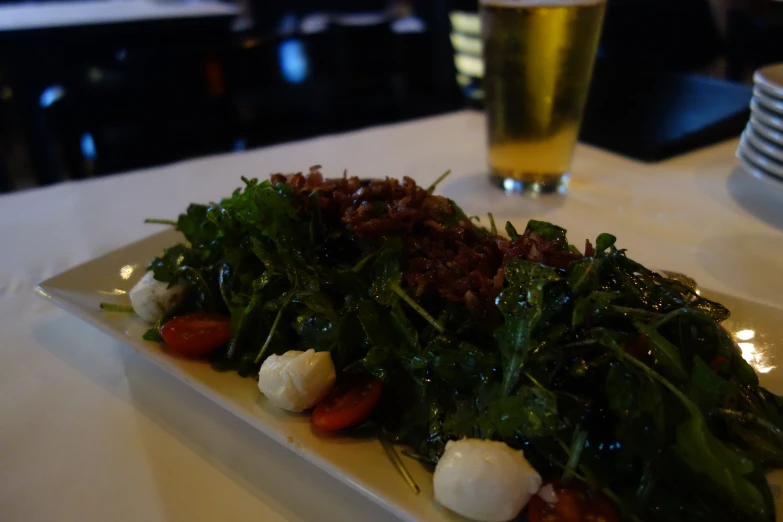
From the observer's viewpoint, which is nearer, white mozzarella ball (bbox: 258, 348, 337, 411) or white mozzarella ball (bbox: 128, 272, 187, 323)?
white mozzarella ball (bbox: 258, 348, 337, 411)

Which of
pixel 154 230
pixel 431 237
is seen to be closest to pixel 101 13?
pixel 154 230

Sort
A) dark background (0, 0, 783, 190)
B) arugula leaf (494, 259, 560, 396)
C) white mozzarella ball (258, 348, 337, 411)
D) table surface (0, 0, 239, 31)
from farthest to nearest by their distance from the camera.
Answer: table surface (0, 0, 239, 31), dark background (0, 0, 783, 190), white mozzarella ball (258, 348, 337, 411), arugula leaf (494, 259, 560, 396)

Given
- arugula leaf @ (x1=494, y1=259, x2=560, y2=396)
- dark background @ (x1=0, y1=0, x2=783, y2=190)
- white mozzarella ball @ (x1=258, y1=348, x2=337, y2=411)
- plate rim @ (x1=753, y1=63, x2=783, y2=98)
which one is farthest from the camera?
dark background @ (x1=0, y1=0, x2=783, y2=190)

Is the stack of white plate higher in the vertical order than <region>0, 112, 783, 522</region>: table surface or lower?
higher

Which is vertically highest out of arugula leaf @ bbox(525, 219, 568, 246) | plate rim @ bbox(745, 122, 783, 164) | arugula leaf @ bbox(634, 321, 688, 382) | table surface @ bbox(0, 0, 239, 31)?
table surface @ bbox(0, 0, 239, 31)

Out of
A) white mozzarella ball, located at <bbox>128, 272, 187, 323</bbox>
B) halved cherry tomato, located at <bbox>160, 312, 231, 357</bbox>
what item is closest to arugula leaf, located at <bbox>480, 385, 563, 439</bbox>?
halved cherry tomato, located at <bbox>160, 312, 231, 357</bbox>

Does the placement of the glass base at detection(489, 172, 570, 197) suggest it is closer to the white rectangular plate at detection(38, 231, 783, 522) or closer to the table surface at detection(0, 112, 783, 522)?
the table surface at detection(0, 112, 783, 522)

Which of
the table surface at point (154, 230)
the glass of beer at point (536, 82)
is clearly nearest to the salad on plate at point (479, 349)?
the table surface at point (154, 230)

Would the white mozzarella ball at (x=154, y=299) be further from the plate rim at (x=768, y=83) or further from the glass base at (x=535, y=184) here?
the plate rim at (x=768, y=83)
